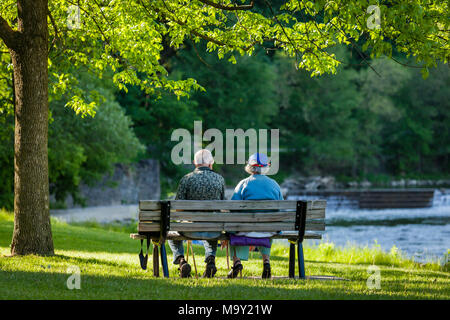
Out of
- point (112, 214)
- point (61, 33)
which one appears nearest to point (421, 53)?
point (61, 33)

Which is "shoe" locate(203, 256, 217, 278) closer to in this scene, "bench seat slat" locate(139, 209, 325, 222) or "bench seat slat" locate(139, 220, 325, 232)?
"bench seat slat" locate(139, 220, 325, 232)

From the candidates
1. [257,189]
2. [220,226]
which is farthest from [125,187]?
[220,226]

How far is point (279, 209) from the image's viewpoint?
314 inches

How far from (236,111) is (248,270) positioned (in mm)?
36388

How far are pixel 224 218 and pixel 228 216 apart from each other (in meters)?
0.06

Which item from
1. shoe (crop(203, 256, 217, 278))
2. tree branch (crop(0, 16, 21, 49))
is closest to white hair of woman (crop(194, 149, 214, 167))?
shoe (crop(203, 256, 217, 278))

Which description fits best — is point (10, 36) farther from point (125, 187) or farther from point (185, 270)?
point (125, 187)

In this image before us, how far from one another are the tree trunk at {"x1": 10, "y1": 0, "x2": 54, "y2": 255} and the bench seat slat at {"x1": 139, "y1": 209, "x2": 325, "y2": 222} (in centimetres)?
233

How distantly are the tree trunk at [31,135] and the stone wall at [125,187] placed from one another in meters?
21.3

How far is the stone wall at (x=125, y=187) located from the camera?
3166 centimetres

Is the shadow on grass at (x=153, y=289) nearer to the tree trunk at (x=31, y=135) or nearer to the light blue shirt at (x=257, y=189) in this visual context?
the light blue shirt at (x=257, y=189)

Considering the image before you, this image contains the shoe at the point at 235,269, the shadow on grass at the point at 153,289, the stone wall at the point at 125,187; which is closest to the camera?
the shadow on grass at the point at 153,289

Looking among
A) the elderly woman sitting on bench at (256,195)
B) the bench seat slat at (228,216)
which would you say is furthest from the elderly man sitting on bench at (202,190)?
the bench seat slat at (228,216)

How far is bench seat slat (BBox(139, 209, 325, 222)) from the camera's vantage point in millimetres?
7652
